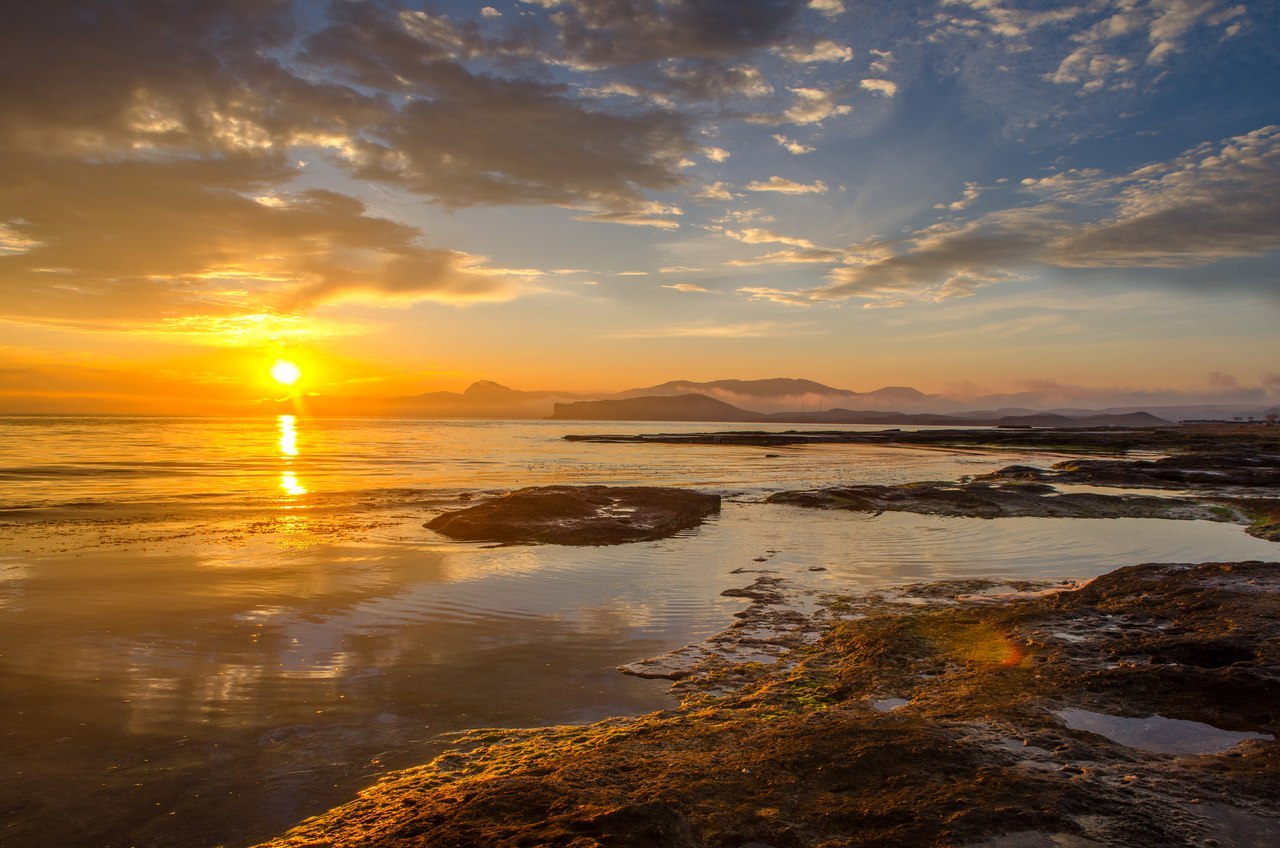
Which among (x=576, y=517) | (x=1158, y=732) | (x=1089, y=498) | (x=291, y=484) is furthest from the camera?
(x=291, y=484)

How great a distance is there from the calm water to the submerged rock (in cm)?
84

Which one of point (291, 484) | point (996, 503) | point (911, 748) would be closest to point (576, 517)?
point (911, 748)

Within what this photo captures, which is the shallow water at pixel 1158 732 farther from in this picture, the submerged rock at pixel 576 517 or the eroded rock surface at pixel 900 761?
the submerged rock at pixel 576 517

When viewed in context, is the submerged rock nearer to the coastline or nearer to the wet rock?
the wet rock

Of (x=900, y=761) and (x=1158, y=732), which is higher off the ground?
(x=900, y=761)

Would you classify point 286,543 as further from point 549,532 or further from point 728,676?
point 728,676

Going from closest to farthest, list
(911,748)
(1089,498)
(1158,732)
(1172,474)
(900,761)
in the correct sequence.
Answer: (900,761) → (911,748) → (1158,732) → (1089,498) → (1172,474)

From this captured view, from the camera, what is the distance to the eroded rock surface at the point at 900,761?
13.6 ft

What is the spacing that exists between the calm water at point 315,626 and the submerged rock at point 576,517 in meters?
0.84

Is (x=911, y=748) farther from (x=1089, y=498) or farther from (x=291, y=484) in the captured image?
(x=291, y=484)

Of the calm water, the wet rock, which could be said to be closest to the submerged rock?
the calm water

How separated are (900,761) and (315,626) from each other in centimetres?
754

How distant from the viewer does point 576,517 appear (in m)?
18.4

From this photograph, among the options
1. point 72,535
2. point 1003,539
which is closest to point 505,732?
point 1003,539
